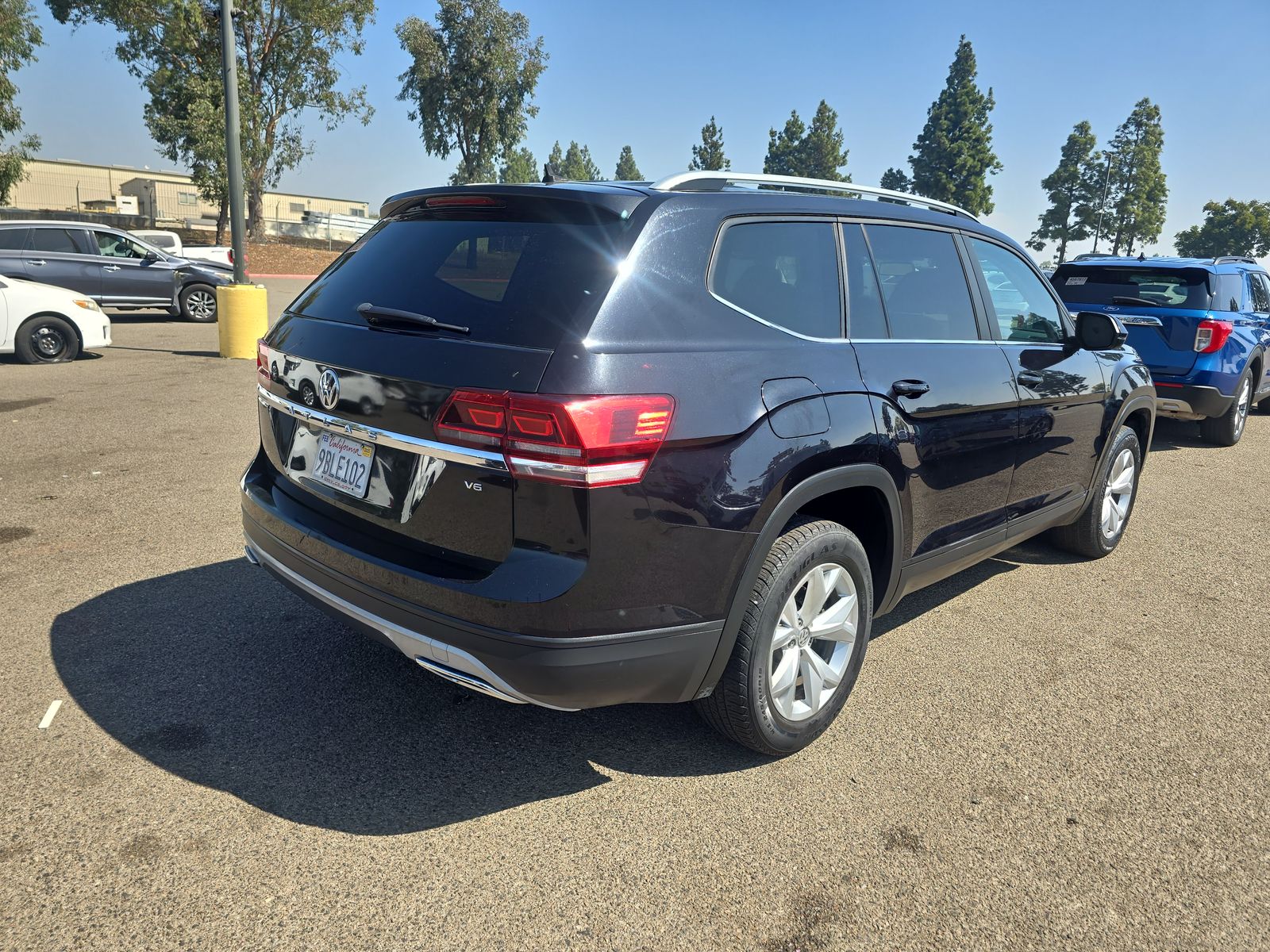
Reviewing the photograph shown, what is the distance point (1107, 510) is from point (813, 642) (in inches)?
119

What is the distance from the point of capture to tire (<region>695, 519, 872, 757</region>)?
9.27 ft

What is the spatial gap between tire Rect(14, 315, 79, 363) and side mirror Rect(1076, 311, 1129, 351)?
37.2ft

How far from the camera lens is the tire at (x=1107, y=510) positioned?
5.14 meters

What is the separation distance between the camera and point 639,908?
7.88 ft

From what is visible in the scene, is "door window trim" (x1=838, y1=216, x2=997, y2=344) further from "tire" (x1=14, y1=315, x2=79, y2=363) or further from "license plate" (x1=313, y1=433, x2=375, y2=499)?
"tire" (x1=14, y1=315, x2=79, y2=363)

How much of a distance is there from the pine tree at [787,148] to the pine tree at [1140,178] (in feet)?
82.0

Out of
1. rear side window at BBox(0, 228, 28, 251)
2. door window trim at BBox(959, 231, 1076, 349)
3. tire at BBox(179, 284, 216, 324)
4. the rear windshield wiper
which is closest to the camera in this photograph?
the rear windshield wiper

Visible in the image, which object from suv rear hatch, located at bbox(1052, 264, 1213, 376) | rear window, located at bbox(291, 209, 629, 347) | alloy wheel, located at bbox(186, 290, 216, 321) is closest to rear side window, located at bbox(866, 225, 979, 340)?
rear window, located at bbox(291, 209, 629, 347)

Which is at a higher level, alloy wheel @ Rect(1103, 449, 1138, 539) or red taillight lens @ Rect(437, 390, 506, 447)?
red taillight lens @ Rect(437, 390, 506, 447)

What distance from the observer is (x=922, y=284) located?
3723 mm

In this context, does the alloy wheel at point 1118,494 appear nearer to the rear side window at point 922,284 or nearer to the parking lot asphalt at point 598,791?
the parking lot asphalt at point 598,791

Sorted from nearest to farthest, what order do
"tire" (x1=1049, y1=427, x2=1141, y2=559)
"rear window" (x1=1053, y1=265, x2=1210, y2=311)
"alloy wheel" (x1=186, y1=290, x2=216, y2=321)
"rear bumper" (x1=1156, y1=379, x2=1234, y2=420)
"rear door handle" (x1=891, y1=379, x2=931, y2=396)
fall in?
"rear door handle" (x1=891, y1=379, x2=931, y2=396) < "tire" (x1=1049, y1=427, x2=1141, y2=559) < "rear window" (x1=1053, y1=265, x2=1210, y2=311) < "rear bumper" (x1=1156, y1=379, x2=1234, y2=420) < "alloy wheel" (x1=186, y1=290, x2=216, y2=321)

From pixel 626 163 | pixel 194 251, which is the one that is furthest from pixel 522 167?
pixel 194 251

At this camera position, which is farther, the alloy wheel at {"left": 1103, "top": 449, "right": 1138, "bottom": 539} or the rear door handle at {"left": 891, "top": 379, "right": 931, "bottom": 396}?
the alloy wheel at {"left": 1103, "top": 449, "right": 1138, "bottom": 539}
